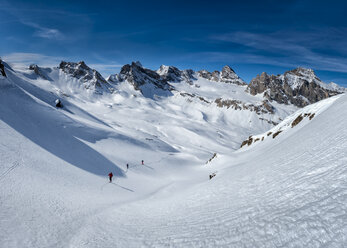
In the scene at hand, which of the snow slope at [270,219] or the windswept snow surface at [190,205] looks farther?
the windswept snow surface at [190,205]

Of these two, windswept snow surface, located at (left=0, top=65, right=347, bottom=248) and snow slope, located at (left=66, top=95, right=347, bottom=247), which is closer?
snow slope, located at (left=66, top=95, right=347, bottom=247)

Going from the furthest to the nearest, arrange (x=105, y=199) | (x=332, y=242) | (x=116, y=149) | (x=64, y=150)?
1. (x=116, y=149)
2. (x=64, y=150)
3. (x=105, y=199)
4. (x=332, y=242)

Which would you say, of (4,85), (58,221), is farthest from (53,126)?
(58,221)

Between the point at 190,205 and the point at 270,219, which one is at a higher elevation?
the point at 270,219

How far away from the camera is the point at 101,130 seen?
4541 centimetres

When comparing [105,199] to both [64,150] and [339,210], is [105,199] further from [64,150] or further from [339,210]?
[339,210]

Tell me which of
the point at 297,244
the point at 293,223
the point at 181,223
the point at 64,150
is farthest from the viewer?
the point at 64,150

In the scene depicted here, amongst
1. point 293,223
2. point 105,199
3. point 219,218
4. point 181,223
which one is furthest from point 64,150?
point 293,223

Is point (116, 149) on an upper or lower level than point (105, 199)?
upper

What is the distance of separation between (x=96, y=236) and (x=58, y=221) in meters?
2.81

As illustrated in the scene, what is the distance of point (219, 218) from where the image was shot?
279 inches

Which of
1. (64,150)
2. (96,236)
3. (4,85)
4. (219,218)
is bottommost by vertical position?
(96,236)

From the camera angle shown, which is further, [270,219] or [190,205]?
[190,205]

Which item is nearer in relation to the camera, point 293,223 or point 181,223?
point 293,223
